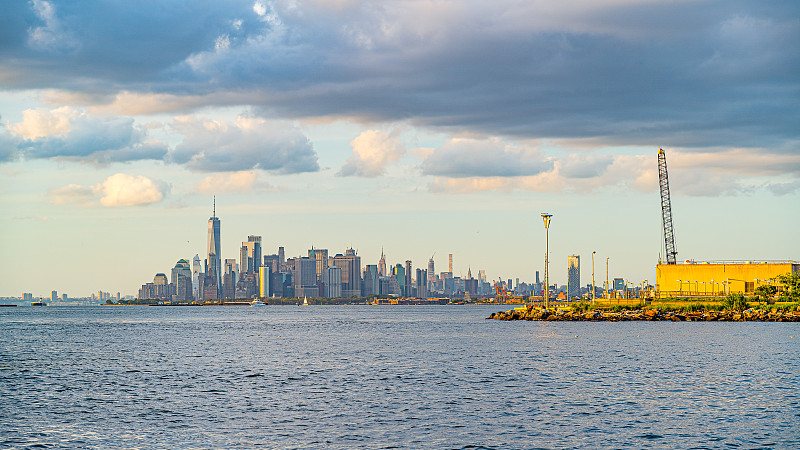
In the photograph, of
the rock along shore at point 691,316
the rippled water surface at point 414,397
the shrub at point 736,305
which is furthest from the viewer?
the shrub at point 736,305

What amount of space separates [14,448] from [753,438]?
39.7m

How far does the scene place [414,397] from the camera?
61531mm

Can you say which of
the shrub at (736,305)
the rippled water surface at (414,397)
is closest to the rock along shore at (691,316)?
the shrub at (736,305)

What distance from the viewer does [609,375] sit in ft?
246

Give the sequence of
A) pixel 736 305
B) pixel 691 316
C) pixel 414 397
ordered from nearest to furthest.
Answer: pixel 414 397, pixel 691 316, pixel 736 305

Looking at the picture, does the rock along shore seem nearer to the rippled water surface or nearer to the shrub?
the shrub

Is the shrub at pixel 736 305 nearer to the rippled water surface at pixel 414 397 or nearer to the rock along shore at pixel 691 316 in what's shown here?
the rock along shore at pixel 691 316

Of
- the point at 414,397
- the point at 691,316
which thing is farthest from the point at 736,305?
the point at 414,397

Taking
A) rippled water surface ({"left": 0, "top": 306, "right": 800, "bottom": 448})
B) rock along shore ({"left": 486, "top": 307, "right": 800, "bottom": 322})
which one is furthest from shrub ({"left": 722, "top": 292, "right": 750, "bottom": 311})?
rippled water surface ({"left": 0, "top": 306, "right": 800, "bottom": 448})

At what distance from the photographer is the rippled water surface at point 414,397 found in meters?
45.8

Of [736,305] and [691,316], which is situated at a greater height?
[736,305]

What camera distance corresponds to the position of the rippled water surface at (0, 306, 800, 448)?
45.8 meters

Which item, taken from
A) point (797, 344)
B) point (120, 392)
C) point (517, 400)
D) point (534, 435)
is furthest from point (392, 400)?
point (797, 344)

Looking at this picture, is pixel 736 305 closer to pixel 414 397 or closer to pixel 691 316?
pixel 691 316
